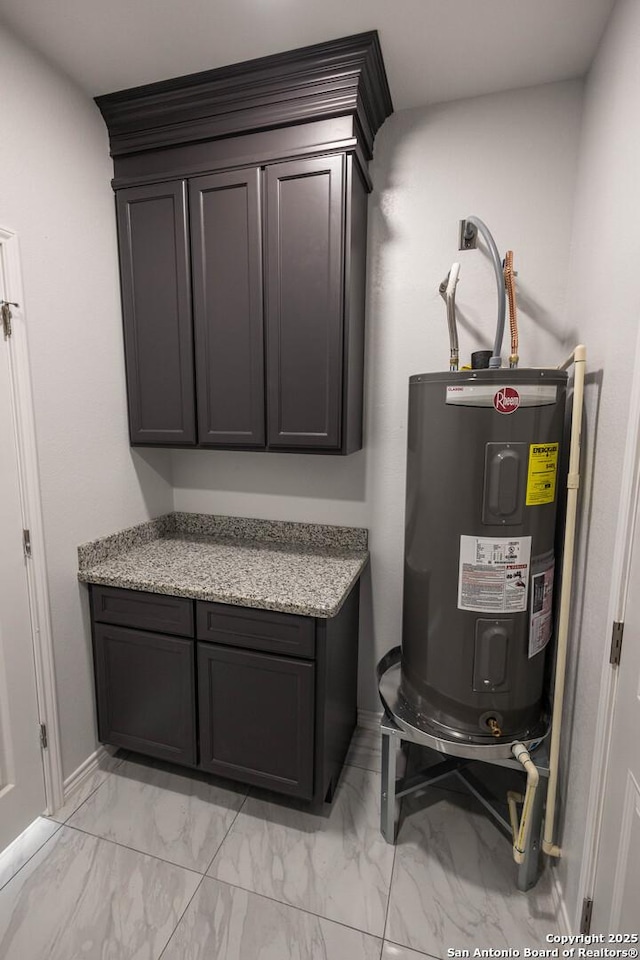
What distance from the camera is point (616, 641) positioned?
103 cm

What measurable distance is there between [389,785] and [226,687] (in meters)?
0.65

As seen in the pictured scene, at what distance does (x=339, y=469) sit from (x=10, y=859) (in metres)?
1.80

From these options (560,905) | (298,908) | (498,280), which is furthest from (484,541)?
(298,908)

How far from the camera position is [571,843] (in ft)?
4.14

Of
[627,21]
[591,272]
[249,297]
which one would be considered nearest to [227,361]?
[249,297]

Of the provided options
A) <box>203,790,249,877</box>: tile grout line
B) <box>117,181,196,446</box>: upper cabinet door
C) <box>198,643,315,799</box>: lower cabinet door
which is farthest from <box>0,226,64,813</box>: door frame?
<box>203,790,249,877</box>: tile grout line

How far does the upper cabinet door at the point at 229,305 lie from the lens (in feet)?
5.37

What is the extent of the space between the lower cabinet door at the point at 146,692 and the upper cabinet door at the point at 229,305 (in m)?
0.85

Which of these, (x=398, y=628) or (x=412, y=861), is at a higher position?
(x=398, y=628)

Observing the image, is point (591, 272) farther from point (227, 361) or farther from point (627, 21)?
point (227, 361)

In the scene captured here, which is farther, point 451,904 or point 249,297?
point 249,297

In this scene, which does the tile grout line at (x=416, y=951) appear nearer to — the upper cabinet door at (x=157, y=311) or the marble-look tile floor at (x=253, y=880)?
the marble-look tile floor at (x=253, y=880)

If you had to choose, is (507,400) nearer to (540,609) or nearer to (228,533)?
(540,609)

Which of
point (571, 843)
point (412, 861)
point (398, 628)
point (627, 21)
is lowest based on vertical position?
point (412, 861)
